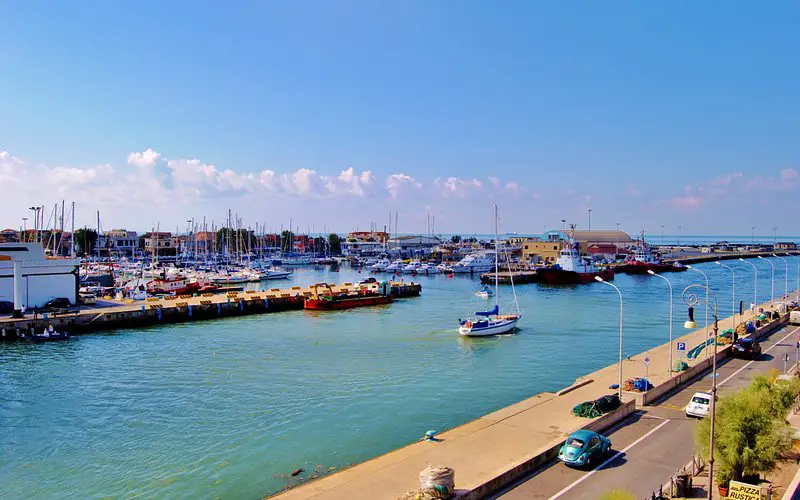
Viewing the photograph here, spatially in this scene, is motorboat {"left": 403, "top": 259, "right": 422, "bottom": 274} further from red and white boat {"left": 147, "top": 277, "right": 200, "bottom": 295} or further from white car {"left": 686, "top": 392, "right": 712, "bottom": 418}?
white car {"left": 686, "top": 392, "right": 712, "bottom": 418}

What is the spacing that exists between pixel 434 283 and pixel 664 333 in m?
69.2

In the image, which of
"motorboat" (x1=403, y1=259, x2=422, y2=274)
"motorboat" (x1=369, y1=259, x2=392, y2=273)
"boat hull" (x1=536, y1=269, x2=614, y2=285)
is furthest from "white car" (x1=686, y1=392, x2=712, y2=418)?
"motorboat" (x1=369, y1=259, x2=392, y2=273)

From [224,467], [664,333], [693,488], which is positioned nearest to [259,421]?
[224,467]

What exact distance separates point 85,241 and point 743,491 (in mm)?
191847

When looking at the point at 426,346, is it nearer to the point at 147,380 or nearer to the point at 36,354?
the point at 147,380

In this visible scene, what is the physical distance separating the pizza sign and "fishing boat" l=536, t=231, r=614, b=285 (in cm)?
10949

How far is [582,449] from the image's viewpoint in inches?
774

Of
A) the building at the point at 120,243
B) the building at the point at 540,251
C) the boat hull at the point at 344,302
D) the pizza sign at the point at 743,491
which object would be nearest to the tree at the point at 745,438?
the pizza sign at the point at 743,491

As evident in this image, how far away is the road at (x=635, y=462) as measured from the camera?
17969 mm

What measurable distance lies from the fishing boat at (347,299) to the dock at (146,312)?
2206 mm

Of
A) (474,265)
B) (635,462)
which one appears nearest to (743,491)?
(635,462)

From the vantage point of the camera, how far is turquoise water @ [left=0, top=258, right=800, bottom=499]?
24.1 m

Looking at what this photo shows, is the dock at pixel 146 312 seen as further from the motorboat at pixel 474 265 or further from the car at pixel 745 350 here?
the motorboat at pixel 474 265

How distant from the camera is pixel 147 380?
38.3 metres
